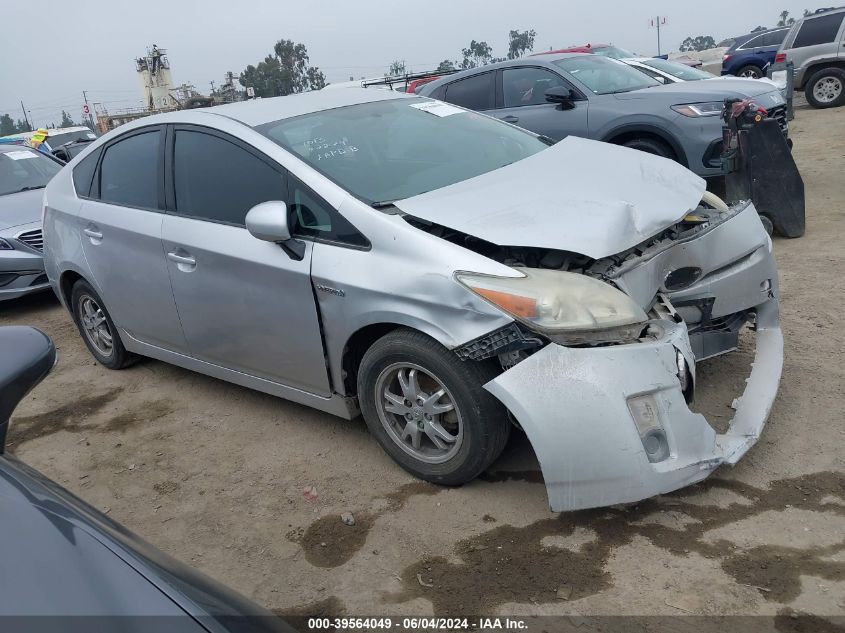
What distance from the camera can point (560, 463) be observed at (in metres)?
2.63

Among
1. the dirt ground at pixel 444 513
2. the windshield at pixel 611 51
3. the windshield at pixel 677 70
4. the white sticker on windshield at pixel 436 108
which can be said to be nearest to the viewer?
the dirt ground at pixel 444 513

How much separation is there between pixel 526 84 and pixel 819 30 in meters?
10.0

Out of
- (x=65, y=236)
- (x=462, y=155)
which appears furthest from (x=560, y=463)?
(x=65, y=236)

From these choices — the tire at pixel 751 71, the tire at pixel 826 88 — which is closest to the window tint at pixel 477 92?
the tire at pixel 826 88

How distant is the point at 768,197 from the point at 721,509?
4172mm

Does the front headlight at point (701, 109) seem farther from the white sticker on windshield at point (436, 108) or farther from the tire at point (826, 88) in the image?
the tire at point (826, 88)

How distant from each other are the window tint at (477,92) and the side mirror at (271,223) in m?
6.16

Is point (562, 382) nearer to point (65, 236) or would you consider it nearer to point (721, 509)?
point (721, 509)

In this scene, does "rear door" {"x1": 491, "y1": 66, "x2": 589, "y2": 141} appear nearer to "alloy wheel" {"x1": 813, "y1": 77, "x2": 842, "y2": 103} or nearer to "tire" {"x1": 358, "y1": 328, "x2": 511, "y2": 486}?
"tire" {"x1": 358, "y1": 328, "x2": 511, "y2": 486}

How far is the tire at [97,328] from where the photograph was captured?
4.84m

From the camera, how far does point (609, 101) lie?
25.9 feet

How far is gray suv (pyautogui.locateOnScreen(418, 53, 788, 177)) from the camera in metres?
7.40

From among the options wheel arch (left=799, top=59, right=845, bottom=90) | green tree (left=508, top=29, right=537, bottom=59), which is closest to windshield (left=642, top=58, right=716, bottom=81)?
wheel arch (left=799, top=59, right=845, bottom=90)

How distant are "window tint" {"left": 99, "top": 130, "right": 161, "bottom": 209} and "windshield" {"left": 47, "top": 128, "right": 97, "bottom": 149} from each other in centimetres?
1840
